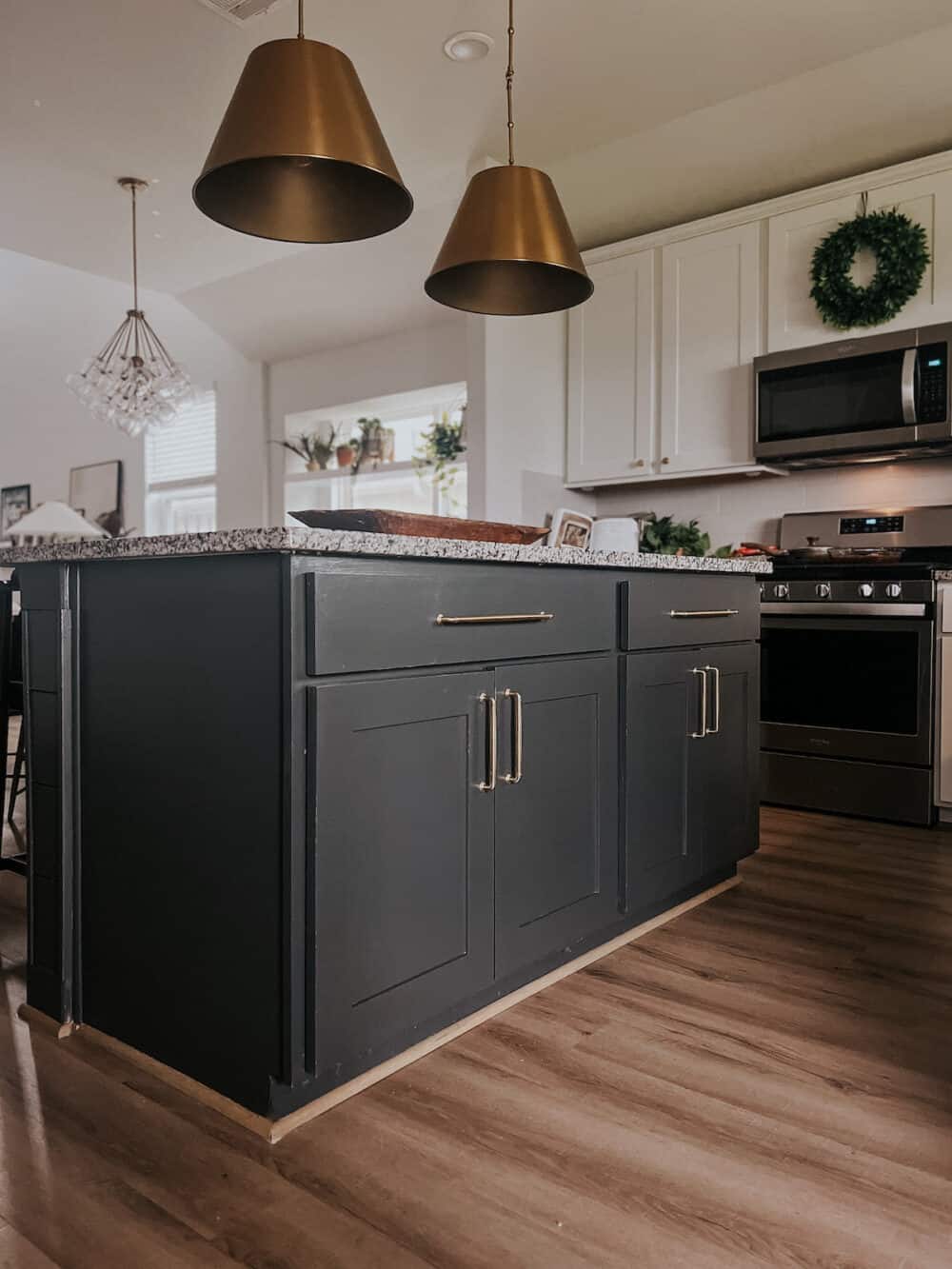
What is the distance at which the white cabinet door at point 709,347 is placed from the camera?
4.04 m

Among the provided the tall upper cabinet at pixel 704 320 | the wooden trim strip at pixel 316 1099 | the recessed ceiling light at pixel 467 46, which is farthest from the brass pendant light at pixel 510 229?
the tall upper cabinet at pixel 704 320

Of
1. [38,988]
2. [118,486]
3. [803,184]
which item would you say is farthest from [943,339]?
[118,486]

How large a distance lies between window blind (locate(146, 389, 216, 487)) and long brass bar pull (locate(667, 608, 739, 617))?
15.9 ft

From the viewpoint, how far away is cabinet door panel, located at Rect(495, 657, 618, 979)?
1.77 metres

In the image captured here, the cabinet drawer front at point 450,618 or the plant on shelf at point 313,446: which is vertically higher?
the plant on shelf at point 313,446

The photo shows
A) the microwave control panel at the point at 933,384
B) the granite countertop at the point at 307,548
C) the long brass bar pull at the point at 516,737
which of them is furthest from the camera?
the microwave control panel at the point at 933,384

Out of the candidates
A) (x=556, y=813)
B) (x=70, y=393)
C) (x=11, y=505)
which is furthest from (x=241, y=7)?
(x=11, y=505)

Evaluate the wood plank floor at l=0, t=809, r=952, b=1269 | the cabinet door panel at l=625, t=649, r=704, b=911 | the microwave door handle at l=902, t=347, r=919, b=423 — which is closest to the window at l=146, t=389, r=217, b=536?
the microwave door handle at l=902, t=347, r=919, b=423

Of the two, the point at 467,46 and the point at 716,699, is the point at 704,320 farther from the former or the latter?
the point at 716,699

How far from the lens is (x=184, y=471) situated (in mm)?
6781

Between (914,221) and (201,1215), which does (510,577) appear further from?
(914,221)

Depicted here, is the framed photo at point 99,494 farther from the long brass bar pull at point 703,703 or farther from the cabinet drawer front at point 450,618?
the cabinet drawer front at point 450,618

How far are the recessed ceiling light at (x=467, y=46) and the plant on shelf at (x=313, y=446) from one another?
287cm

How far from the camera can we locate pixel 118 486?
7.24 m
